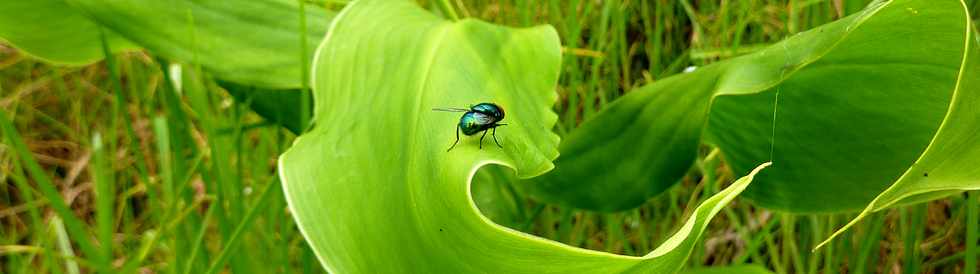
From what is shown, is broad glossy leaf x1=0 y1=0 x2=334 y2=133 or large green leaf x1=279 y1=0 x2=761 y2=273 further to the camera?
broad glossy leaf x1=0 y1=0 x2=334 y2=133

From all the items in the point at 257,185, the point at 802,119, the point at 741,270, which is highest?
the point at 802,119

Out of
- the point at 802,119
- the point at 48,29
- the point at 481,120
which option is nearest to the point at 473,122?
the point at 481,120

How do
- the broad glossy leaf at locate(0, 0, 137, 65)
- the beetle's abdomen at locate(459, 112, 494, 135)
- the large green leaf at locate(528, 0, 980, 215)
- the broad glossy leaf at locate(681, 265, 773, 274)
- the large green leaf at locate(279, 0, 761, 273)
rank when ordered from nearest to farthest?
the large green leaf at locate(279, 0, 761, 273), the beetle's abdomen at locate(459, 112, 494, 135), the large green leaf at locate(528, 0, 980, 215), the broad glossy leaf at locate(681, 265, 773, 274), the broad glossy leaf at locate(0, 0, 137, 65)

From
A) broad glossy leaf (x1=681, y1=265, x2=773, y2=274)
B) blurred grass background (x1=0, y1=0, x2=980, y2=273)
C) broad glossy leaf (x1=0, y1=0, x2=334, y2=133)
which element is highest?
broad glossy leaf (x1=0, y1=0, x2=334, y2=133)

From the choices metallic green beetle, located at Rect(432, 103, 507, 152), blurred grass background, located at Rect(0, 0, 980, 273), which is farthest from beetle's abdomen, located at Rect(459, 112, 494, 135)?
blurred grass background, located at Rect(0, 0, 980, 273)

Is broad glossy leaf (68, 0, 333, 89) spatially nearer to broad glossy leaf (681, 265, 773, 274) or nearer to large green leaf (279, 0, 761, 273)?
large green leaf (279, 0, 761, 273)

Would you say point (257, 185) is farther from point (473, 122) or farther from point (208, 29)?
point (473, 122)

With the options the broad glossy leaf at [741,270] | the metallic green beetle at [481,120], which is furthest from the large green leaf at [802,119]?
the metallic green beetle at [481,120]

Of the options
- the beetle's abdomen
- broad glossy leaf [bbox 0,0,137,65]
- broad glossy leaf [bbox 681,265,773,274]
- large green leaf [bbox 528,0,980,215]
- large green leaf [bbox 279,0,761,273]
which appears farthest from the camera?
broad glossy leaf [bbox 0,0,137,65]
